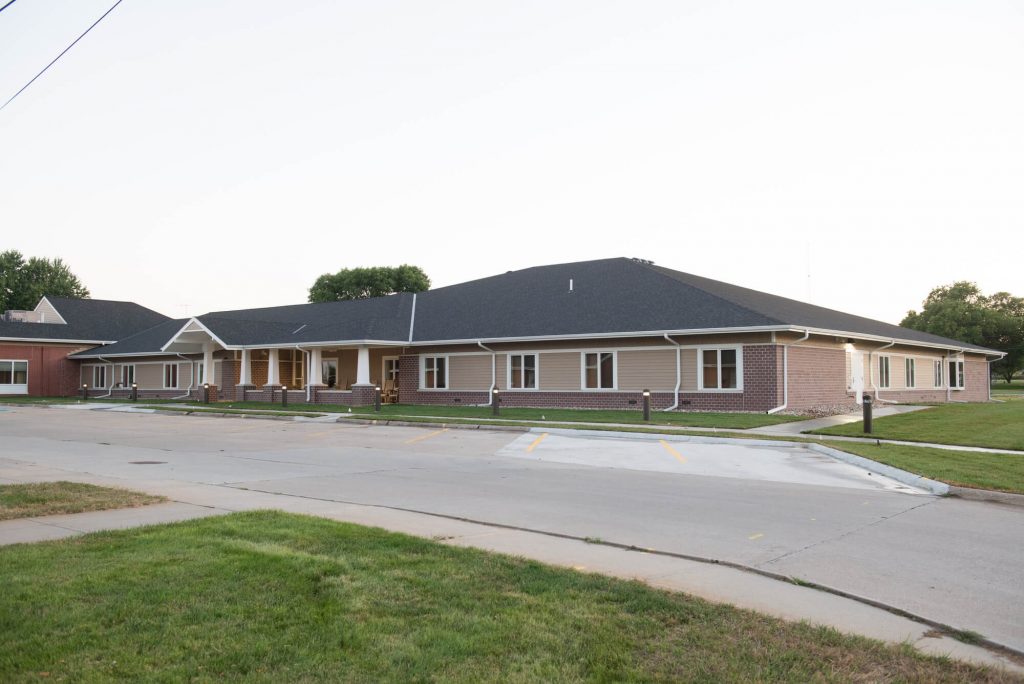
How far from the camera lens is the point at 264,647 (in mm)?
4504

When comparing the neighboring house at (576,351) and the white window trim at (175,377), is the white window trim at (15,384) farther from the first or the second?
the white window trim at (175,377)

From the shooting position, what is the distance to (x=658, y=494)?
37.1 feet

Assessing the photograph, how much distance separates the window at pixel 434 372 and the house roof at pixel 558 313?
1.16m

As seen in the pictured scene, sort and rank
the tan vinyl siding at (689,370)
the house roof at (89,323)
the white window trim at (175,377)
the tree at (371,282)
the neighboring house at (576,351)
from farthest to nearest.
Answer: the tree at (371,282) < the house roof at (89,323) < the white window trim at (175,377) < the tan vinyl siding at (689,370) < the neighboring house at (576,351)

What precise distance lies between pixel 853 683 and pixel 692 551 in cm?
338

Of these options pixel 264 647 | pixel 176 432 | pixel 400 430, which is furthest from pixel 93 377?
pixel 264 647

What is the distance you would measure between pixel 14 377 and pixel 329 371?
82.0 feet

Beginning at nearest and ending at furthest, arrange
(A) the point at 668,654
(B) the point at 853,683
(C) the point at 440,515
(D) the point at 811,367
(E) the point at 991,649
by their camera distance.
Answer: (B) the point at 853,683
(A) the point at 668,654
(E) the point at 991,649
(C) the point at 440,515
(D) the point at 811,367

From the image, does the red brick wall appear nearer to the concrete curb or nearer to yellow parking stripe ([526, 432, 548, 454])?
yellow parking stripe ([526, 432, 548, 454])

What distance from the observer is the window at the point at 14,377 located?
163ft

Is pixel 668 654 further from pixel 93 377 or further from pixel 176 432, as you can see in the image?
→ pixel 93 377

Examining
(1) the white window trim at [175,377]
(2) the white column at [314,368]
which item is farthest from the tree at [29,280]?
(2) the white column at [314,368]

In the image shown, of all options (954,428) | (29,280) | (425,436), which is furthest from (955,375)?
(29,280)

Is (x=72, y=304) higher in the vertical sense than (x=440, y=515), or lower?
higher
